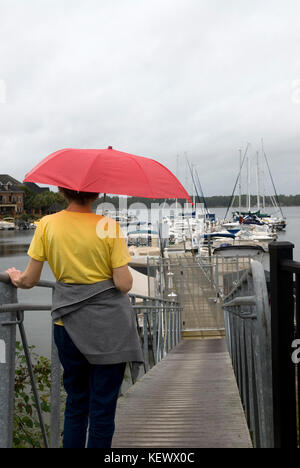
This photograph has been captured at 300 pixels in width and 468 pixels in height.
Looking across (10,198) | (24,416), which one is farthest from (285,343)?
(10,198)

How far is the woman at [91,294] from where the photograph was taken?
8.00 feet

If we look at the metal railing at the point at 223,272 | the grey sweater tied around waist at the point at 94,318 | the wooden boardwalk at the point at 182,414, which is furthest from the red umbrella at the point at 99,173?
the metal railing at the point at 223,272

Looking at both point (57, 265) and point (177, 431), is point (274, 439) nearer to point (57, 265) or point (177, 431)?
point (177, 431)

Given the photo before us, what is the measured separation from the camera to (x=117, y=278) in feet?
8.07

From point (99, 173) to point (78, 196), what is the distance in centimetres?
16

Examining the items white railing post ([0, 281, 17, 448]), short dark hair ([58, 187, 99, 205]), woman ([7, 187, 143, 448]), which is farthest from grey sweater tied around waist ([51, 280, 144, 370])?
short dark hair ([58, 187, 99, 205])

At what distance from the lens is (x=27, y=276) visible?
243 cm

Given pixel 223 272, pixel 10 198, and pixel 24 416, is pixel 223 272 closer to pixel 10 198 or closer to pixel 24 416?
pixel 24 416

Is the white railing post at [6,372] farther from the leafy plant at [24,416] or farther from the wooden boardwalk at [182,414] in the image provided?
the leafy plant at [24,416]

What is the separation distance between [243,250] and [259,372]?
26950 millimetres

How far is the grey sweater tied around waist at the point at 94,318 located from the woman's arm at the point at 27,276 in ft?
0.51

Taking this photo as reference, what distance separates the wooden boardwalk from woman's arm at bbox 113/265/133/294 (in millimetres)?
1356

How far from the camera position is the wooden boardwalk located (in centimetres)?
333

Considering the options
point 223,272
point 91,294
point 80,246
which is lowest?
point 223,272
